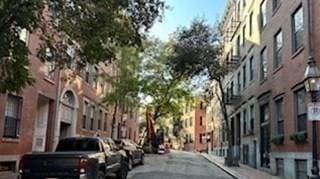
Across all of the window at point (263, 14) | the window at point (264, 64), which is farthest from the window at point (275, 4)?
the window at point (264, 64)

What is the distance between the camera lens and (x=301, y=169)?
60.8 feet

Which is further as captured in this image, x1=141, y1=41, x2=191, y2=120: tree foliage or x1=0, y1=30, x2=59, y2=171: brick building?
x1=141, y1=41, x2=191, y2=120: tree foliage

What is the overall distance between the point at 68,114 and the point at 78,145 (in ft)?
46.7

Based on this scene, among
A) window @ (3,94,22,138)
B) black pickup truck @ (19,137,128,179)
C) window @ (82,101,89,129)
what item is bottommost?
black pickup truck @ (19,137,128,179)

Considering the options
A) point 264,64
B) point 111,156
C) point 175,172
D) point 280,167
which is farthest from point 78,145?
point 264,64

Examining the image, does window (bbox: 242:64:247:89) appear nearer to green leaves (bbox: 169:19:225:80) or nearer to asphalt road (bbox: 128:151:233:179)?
green leaves (bbox: 169:19:225:80)

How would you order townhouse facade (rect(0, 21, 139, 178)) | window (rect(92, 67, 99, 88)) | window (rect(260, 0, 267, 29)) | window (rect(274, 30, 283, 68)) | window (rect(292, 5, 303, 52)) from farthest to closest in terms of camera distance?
window (rect(92, 67, 99, 88)) < window (rect(260, 0, 267, 29)) < window (rect(274, 30, 283, 68)) < townhouse facade (rect(0, 21, 139, 178)) < window (rect(292, 5, 303, 52))

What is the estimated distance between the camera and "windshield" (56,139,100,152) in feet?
47.8

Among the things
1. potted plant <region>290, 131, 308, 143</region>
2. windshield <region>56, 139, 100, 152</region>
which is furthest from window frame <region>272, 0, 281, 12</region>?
windshield <region>56, 139, 100, 152</region>

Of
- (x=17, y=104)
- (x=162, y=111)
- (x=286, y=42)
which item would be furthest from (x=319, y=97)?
(x=162, y=111)

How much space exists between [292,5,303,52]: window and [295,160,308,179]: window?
182 inches

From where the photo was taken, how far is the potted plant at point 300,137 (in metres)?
17.5

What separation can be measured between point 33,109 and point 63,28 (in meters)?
9.93

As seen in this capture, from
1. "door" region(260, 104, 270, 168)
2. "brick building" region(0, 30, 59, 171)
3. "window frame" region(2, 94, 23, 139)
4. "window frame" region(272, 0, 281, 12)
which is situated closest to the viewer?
"brick building" region(0, 30, 59, 171)
